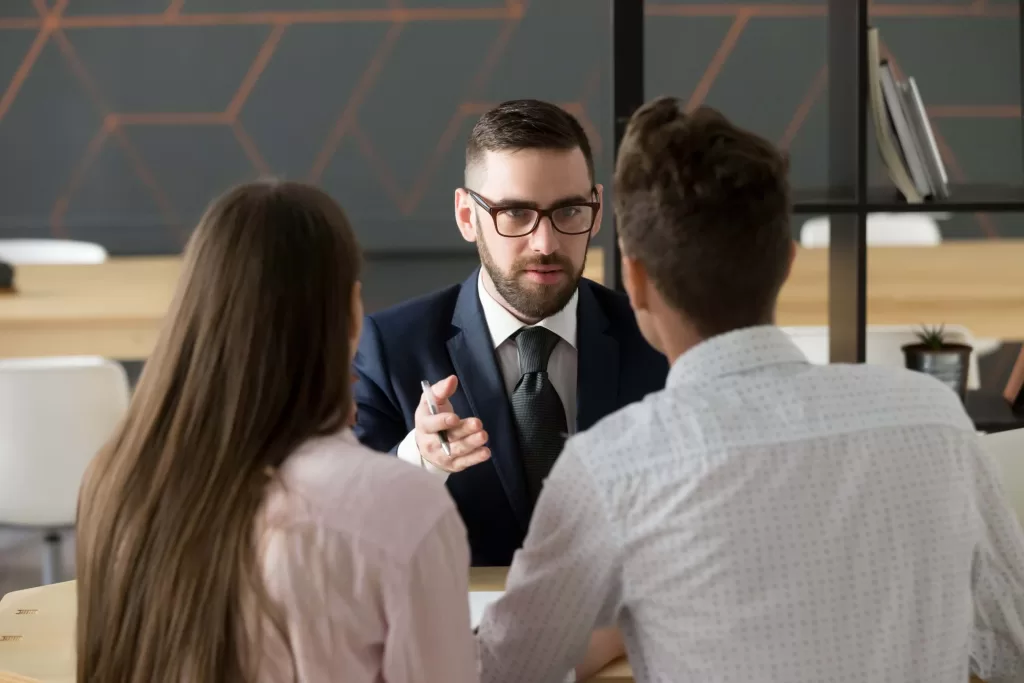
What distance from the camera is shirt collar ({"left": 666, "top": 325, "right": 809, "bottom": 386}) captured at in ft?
3.31

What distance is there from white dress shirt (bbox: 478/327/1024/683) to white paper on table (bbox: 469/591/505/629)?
0.33 m

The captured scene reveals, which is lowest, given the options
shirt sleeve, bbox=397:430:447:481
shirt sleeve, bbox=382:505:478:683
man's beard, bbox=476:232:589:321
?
shirt sleeve, bbox=382:505:478:683

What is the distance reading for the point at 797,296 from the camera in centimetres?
367

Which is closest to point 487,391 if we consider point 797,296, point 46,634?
point 46,634

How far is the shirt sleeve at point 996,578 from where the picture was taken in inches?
41.4

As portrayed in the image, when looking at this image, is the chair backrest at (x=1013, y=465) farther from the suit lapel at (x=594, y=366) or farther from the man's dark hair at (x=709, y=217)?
the man's dark hair at (x=709, y=217)

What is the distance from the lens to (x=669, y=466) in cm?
96

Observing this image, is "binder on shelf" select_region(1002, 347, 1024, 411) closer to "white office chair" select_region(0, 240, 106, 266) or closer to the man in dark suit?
the man in dark suit

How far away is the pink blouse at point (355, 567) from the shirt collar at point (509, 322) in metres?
0.77

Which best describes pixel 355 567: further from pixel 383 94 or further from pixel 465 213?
pixel 383 94

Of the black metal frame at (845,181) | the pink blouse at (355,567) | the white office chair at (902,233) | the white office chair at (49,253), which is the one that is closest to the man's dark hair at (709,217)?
the pink blouse at (355,567)

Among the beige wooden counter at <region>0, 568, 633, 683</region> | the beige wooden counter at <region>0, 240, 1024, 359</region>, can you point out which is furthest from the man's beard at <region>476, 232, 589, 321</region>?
the beige wooden counter at <region>0, 240, 1024, 359</region>

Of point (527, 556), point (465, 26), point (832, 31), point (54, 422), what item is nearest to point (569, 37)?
point (465, 26)

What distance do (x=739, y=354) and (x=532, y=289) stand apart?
0.75 m
